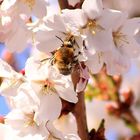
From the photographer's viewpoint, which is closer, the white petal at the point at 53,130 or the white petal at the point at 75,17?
the white petal at the point at 75,17

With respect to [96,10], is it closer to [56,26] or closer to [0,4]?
[56,26]

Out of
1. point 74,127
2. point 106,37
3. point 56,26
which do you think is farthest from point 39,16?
point 74,127

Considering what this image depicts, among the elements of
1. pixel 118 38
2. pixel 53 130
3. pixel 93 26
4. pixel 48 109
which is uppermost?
pixel 93 26

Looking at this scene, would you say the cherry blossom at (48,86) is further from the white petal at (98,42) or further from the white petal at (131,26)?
the white petal at (131,26)

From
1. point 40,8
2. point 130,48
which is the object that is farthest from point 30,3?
point 130,48

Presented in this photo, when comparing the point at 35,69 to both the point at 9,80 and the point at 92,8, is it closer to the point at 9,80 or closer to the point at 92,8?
the point at 9,80

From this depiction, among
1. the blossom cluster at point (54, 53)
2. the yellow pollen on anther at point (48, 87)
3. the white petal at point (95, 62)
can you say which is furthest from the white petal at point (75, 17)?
the yellow pollen on anther at point (48, 87)

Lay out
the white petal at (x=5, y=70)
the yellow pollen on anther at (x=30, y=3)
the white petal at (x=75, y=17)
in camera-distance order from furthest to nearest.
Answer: the white petal at (x=5, y=70) → the yellow pollen on anther at (x=30, y=3) → the white petal at (x=75, y=17)
